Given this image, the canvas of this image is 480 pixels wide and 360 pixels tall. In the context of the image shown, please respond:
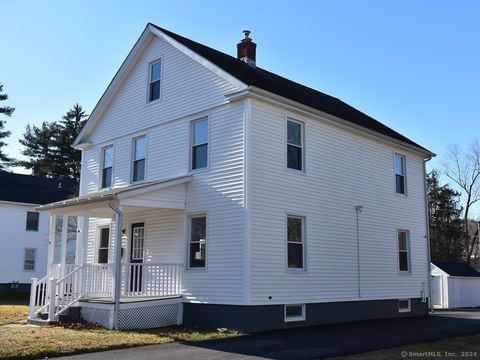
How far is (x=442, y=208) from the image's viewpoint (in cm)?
4659

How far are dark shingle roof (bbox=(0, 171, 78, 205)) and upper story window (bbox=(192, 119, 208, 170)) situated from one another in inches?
973

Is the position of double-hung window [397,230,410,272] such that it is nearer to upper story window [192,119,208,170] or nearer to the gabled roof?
the gabled roof

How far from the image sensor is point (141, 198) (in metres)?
15.0

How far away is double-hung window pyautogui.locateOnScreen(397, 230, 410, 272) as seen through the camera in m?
20.4

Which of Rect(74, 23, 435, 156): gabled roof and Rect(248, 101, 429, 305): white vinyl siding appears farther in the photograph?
Rect(74, 23, 435, 156): gabled roof

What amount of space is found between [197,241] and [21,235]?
25.7 metres

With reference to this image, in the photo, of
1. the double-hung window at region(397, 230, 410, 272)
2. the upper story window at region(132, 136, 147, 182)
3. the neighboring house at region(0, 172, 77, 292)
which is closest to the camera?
the upper story window at region(132, 136, 147, 182)

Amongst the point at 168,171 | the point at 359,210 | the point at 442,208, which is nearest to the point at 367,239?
the point at 359,210

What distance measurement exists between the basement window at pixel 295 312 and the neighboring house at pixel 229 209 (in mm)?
50

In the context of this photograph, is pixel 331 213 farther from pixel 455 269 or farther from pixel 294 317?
pixel 455 269

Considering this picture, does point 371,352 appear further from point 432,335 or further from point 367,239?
point 367,239

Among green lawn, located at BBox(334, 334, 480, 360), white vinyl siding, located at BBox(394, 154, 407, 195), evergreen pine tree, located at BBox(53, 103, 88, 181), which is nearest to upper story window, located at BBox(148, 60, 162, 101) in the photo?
white vinyl siding, located at BBox(394, 154, 407, 195)

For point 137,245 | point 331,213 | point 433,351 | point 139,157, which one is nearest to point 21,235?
point 139,157

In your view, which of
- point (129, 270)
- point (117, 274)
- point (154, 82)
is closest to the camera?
point (117, 274)
